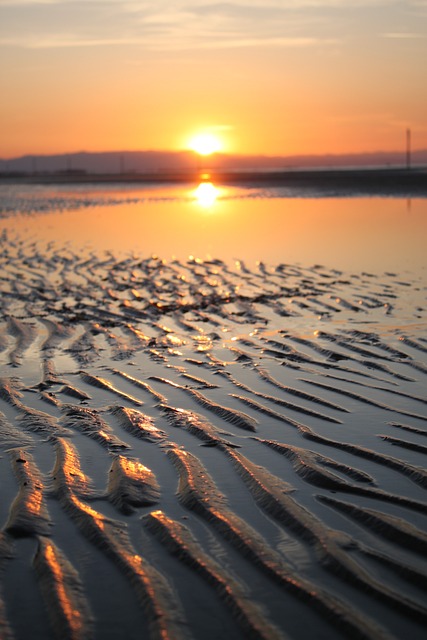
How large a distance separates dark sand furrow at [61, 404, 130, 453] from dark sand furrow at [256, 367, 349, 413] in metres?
1.59

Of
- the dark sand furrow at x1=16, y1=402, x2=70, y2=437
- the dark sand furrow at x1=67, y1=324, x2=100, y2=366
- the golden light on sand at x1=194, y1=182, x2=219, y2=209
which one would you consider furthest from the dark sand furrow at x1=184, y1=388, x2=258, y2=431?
the golden light on sand at x1=194, y1=182, x2=219, y2=209

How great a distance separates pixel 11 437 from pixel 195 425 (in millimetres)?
1275

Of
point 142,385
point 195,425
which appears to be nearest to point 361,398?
point 195,425

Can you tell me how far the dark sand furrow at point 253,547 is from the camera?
3.20 metres

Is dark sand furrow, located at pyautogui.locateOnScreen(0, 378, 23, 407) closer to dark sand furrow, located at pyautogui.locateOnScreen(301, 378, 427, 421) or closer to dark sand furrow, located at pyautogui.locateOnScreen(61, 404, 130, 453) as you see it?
dark sand furrow, located at pyautogui.locateOnScreen(61, 404, 130, 453)

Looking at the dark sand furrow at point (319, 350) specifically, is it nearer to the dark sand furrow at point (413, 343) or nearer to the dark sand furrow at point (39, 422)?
the dark sand furrow at point (413, 343)

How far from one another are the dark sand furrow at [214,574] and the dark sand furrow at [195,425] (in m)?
1.27

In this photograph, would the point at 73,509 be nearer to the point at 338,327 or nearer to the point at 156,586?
the point at 156,586

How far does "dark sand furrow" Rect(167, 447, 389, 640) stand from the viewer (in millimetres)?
3195

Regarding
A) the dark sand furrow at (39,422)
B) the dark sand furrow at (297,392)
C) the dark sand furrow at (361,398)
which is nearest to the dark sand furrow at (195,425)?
the dark sand furrow at (39,422)

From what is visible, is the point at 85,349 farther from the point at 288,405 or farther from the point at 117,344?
the point at 288,405

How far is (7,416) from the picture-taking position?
20.5ft

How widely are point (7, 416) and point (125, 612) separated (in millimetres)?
3173

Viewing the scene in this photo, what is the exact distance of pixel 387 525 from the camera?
13.3ft
